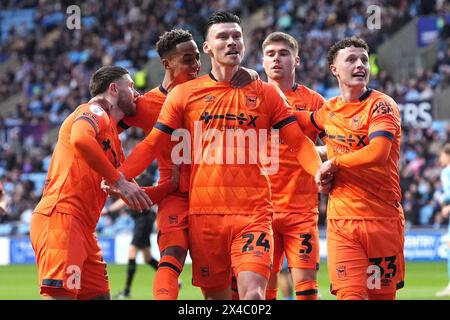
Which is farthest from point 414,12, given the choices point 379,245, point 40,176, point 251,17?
point 379,245

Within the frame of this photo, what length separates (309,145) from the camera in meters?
7.24

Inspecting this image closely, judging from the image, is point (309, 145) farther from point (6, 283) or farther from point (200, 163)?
point (6, 283)

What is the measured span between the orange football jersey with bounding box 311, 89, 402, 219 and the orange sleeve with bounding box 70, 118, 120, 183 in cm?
182

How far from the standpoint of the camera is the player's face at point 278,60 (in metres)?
8.82

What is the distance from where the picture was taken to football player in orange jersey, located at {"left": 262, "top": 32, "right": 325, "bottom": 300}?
8.38m

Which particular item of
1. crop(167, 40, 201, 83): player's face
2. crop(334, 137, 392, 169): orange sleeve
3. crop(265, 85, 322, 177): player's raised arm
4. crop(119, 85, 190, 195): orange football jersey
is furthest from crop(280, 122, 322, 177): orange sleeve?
crop(167, 40, 201, 83): player's face

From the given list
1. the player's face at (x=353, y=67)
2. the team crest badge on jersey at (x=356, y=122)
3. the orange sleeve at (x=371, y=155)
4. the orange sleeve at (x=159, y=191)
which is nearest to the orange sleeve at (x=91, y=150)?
the orange sleeve at (x=159, y=191)

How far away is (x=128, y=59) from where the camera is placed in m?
30.3

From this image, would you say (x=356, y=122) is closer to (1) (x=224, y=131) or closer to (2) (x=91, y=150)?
(1) (x=224, y=131)

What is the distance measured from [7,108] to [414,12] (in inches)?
542

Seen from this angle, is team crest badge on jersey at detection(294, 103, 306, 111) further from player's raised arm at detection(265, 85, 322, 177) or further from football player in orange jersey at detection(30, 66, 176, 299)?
football player in orange jersey at detection(30, 66, 176, 299)

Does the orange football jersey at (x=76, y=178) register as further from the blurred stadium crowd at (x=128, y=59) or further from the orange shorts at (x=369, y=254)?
the blurred stadium crowd at (x=128, y=59)

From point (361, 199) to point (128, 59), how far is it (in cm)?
2359

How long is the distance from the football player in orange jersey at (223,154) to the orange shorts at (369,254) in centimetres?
63
